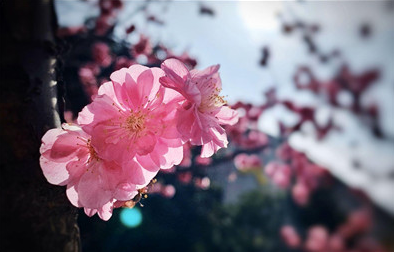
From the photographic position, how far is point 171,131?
62 cm

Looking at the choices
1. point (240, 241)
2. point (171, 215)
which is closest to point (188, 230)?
point (171, 215)

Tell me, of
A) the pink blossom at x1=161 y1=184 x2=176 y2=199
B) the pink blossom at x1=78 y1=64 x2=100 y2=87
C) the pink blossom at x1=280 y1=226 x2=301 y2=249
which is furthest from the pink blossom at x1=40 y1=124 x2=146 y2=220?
the pink blossom at x1=280 y1=226 x2=301 y2=249

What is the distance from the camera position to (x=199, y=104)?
2.12 ft

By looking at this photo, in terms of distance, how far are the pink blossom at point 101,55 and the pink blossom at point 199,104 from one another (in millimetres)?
3084

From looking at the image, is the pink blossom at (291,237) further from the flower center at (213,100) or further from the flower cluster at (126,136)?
the flower cluster at (126,136)

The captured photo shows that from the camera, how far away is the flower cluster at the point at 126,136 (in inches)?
23.5

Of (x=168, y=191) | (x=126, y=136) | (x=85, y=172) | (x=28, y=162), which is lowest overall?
(x=168, y=191)

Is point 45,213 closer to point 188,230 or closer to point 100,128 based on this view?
point 100,128

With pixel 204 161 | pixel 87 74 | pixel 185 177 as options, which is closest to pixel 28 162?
pixel 87 74

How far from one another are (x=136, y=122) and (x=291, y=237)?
7.11 metres

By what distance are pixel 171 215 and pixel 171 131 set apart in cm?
387

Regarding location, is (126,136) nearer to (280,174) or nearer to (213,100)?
(213,100)

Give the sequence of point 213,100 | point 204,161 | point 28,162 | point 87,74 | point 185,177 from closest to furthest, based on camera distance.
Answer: point 213,100 → point 28,162 → point 87,74 → point 204,161 → point 185,177

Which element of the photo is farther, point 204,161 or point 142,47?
point 204,161
